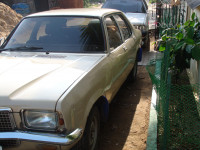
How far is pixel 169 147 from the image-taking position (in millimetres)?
3320

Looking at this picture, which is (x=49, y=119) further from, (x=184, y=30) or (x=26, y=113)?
(x=184, y=30)

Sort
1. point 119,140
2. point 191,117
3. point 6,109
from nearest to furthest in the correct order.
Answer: point 6,109 → point 191,117 → point 119,140

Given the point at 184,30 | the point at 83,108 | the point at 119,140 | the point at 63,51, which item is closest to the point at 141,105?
the point at 119,140

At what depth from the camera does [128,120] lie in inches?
170

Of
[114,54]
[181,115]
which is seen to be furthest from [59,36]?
[181,115]

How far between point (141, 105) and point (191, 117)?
72.0 inches

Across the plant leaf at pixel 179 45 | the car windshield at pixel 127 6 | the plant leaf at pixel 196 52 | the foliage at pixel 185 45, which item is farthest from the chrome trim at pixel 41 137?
the car windshield at pixel 127 6

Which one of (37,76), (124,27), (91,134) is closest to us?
(37,76)

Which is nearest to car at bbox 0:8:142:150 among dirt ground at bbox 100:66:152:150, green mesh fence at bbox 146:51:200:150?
dirt ground at bbox 100:66:152:150

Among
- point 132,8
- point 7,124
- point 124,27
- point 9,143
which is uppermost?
point 132,8

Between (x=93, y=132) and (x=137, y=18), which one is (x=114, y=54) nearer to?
(x=93, y=132)

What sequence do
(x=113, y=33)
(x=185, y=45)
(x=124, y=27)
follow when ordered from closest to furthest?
(x=113, y=33) < (x=185, y=45) < (x=124, y=27)

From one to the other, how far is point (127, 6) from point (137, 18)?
3.54ft

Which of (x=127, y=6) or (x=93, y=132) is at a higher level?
(x=127, y=6)
